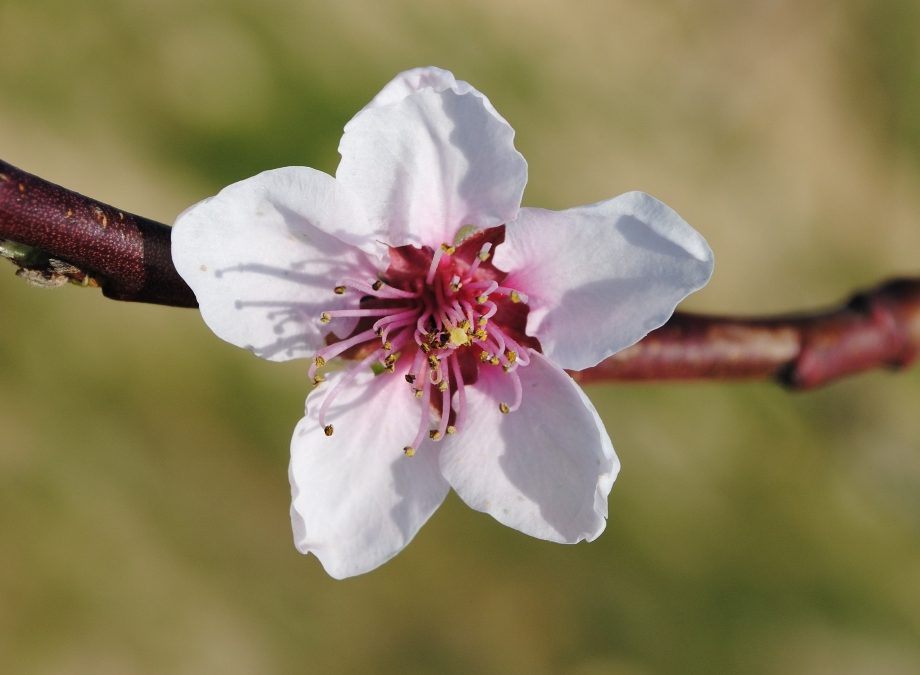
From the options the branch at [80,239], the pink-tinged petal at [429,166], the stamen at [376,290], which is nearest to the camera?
the branch at [80,239]

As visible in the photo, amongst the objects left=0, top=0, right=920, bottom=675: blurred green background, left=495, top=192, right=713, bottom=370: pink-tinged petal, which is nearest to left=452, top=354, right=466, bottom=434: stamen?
left=495, top=192, right=713, bottom=370: pink-tinged petal

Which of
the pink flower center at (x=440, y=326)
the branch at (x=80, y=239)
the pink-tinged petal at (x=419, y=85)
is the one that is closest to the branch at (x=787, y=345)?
the pink flower center at (x=440, y=326)

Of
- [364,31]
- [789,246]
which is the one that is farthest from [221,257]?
[789,246]

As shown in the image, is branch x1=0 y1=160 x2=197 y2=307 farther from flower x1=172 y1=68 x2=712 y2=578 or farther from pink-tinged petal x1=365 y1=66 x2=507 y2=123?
pink-tinged petal x1=365 y1=66 x2=507 y2=123

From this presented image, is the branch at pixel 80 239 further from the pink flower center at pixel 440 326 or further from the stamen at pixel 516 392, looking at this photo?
the stamen at pixel 516 392

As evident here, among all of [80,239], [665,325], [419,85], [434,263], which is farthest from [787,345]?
[80,239]

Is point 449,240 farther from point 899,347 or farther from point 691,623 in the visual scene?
point 691,623

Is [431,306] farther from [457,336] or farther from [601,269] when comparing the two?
[601,269]
